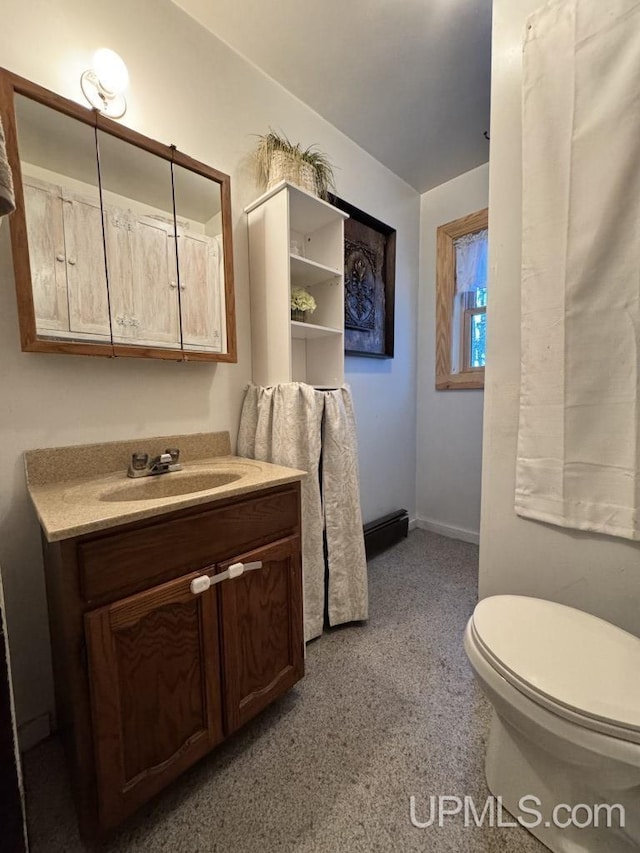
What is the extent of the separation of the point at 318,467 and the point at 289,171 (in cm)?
128

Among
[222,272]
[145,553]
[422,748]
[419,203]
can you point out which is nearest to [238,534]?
[145,553]

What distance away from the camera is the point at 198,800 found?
95 centimetres

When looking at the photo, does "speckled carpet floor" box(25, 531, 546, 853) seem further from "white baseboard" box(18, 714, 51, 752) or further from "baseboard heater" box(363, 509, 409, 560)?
"baseboard heater" box(363, 509, 409, 560)

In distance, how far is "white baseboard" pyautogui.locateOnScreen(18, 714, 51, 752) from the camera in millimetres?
1088

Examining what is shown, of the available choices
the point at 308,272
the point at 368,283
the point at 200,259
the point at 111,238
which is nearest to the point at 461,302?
the point at 368,283

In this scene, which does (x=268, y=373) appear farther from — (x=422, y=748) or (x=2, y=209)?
(x=422, y=748)

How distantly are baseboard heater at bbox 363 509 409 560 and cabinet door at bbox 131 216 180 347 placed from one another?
1.65m

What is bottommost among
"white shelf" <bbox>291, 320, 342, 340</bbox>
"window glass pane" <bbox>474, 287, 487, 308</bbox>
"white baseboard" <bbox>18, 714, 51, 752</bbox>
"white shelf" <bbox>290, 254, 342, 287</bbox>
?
"white baseboard" <bbox>18, 714, 51, 752</bbox>

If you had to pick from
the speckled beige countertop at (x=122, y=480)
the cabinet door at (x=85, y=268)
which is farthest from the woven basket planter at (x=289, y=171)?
the speckled beige countertop at (x=122, y=480)

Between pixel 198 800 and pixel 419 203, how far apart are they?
3.31 meters

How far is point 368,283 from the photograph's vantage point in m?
2.21

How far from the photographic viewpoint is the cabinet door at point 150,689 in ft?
2.60

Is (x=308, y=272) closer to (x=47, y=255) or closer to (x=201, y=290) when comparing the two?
(x=201, y=290)

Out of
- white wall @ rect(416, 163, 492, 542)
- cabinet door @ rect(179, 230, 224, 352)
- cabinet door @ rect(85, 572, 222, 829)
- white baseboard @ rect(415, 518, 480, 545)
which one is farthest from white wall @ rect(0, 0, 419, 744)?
white baseboard @ rect(415, 518, 480, 545)
